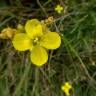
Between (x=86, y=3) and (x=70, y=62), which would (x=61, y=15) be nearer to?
(x=86, y=3)

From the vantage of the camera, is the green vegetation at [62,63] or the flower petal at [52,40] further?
the green vegetation at [62,63]

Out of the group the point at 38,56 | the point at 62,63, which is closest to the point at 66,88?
the point at 62,63

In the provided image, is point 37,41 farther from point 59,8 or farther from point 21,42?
point 59,8

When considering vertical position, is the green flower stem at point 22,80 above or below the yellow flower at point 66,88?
above

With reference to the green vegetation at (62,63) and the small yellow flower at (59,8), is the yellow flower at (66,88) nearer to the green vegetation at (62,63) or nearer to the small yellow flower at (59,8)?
the green vegetation at (62,63)

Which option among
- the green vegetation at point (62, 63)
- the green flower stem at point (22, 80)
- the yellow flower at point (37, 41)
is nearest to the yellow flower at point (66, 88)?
the green vegetation at point (62, 63)

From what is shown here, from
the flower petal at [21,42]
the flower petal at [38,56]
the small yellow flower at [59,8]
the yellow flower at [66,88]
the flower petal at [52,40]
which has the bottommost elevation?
the yellow flower at [66,88]

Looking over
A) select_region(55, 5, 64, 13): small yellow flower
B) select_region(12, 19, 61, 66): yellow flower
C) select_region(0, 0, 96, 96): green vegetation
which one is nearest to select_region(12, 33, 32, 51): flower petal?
select_region(12, 19, 61, 66): yellow flower
